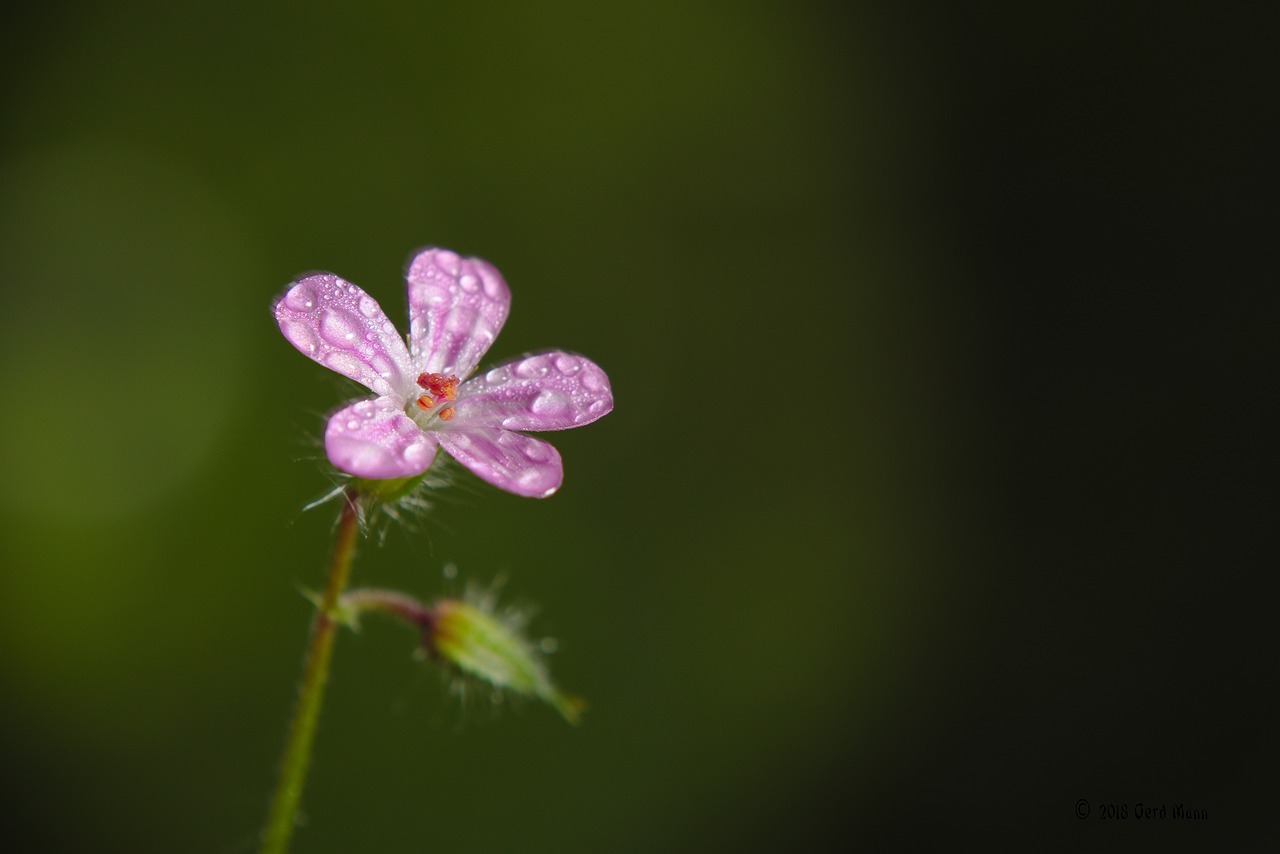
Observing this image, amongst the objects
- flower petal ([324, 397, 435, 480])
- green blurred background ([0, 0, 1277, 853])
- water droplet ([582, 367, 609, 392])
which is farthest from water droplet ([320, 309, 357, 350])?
green blurred background ([0, 0, 1277, 853])

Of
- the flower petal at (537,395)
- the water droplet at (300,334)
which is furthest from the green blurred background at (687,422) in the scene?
the water droplet at (300,334)

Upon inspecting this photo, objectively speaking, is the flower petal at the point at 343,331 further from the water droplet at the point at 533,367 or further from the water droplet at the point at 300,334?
the water droplet at the point at 533,367

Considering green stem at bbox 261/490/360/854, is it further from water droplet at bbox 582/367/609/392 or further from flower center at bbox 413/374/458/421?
water droplet at bbox 582/367/609/392

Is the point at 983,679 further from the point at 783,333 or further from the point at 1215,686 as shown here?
the point at 783,333

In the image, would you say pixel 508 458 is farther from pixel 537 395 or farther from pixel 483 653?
pixel 483 653

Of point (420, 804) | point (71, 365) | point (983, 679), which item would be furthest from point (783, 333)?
point (71, 365)

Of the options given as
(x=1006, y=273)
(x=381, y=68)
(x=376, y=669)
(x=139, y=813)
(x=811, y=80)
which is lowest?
(x=139, y=813)

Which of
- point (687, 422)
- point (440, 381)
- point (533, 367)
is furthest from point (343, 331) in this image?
point (687, 422)
